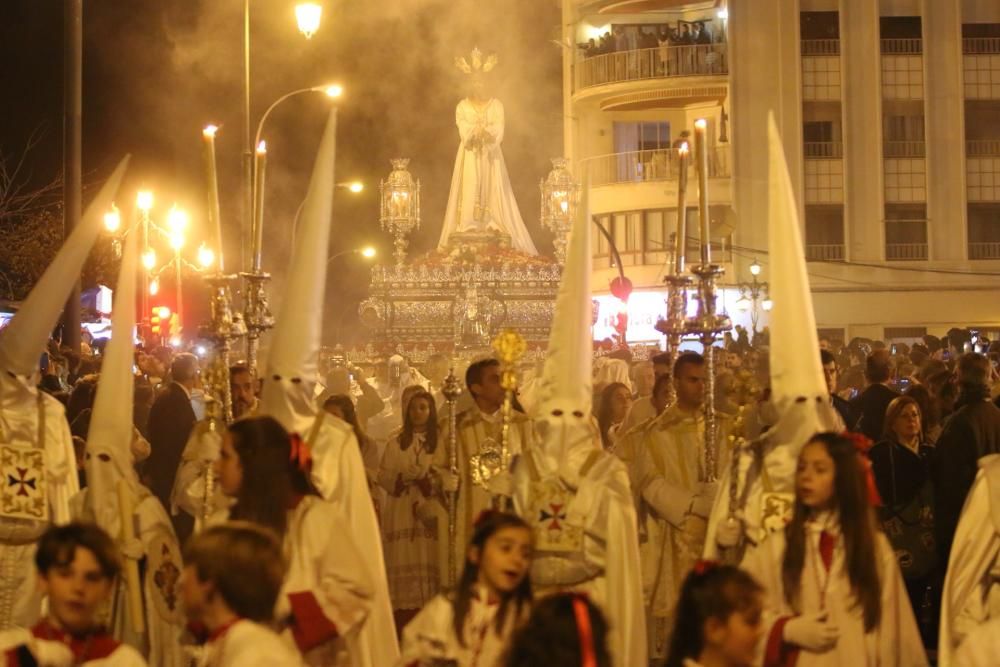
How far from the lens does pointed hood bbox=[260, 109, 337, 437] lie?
7469mm

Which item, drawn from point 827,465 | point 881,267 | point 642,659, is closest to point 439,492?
point 642,659

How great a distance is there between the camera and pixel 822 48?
4375cm

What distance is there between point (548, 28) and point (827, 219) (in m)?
8.85

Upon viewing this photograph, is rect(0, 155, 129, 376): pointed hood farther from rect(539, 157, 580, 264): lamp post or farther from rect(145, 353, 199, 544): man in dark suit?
rect(539, 157, 580, 264): lamp post

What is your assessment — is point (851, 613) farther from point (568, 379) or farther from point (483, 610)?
point (568, 379)

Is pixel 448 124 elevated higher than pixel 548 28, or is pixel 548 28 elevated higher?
pixel 548 28

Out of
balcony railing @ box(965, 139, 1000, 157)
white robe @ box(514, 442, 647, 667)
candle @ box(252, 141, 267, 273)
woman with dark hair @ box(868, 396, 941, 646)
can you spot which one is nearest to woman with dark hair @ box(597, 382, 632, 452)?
woman with dark hair @ box(868, 396, 941, 646)

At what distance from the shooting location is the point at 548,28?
45.6 m

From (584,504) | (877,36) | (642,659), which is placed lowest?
(642,659)

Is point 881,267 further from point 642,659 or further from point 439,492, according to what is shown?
point 642,659

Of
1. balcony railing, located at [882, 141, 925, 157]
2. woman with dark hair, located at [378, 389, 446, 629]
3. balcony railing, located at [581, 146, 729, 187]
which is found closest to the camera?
woman with dark hair, located at [378, 389, 446, 629]

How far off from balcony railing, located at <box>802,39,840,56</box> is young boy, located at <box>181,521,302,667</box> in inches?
1584

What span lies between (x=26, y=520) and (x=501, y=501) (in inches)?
89.6

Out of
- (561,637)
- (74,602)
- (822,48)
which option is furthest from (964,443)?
(822,48)
